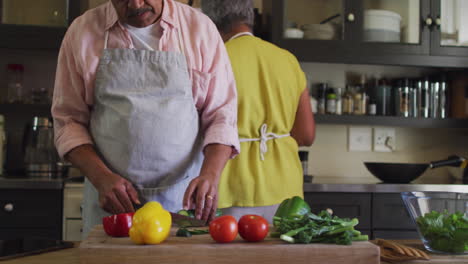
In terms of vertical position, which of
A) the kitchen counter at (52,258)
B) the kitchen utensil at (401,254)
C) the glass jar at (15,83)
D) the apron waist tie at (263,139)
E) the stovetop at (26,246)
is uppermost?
the glass jar at (15,83)

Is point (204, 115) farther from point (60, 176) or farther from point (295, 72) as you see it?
point (60, 176)

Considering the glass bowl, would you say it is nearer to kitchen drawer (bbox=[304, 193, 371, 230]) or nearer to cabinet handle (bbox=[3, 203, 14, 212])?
kitchen drawer (bbox=[304, 193, 371, 230])

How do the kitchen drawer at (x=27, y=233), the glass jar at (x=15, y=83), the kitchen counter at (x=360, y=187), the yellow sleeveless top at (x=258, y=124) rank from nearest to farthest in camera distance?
the yellow sleeveless top at (x=258, y=124), the kitchen drawer at (x=27, y=233), the kitchen counter at (x=360, y=187), the glass jar at (x=15, y=83)

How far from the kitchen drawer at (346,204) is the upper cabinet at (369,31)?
664 mm

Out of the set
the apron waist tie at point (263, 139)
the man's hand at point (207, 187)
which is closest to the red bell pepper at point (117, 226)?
the man's hand at point (207, 187)

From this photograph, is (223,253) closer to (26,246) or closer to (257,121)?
(26,246)

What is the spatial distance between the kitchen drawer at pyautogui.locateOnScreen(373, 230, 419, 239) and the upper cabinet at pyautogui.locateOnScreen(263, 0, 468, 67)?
82cm

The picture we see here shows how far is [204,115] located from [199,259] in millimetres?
485

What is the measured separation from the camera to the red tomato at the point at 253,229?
3.41ft

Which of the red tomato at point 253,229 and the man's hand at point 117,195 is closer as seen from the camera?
the red tomato at point 253,229

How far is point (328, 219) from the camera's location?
1.08 meters

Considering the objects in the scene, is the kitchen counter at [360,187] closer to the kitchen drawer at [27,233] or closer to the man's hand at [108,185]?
the kitchen drawer at [27,233]

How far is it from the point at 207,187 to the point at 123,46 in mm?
406

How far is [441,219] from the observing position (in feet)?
3.89
